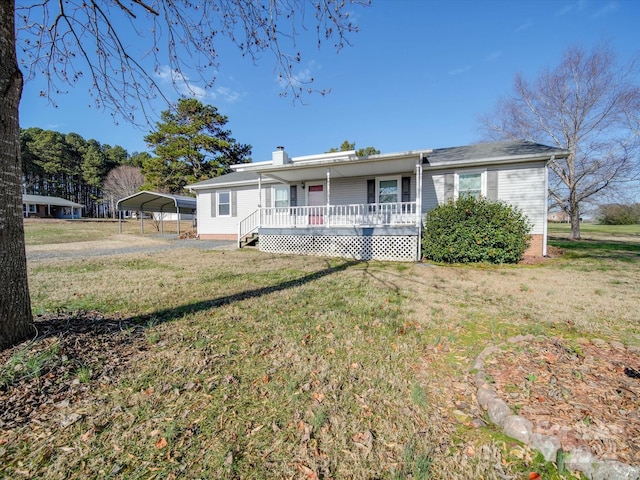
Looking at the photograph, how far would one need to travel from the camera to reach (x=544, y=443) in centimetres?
186

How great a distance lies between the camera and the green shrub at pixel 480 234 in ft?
30.0

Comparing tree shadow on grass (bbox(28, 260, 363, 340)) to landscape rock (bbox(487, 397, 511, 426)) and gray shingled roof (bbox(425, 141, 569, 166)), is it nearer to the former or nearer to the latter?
landscape rock (bbox(487, 397, 511, 426))

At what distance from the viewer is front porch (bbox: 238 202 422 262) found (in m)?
10.4

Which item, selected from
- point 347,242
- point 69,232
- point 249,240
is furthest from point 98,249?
point 69,232

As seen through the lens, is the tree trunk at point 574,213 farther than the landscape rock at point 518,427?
Yes

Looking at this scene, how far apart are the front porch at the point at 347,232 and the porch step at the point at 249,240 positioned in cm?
22

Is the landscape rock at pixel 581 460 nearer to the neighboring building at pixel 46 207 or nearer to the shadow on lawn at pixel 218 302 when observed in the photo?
the shadow on lawn at pixel 218 302

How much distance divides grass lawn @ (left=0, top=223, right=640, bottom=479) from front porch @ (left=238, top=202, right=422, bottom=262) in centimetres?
453

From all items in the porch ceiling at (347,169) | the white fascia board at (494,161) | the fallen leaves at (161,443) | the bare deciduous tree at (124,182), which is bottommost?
the fallen leaves at (161,443)

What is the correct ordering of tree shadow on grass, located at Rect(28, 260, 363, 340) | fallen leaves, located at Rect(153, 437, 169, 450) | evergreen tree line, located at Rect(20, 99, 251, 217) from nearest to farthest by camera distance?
fallen leaves, located at Rect(153, 437, 169, 450), tree shadow on grass, located at Rect(28, 260, 363, 340), evergreen tree line, located at Rect(20, 99, 251, 217)

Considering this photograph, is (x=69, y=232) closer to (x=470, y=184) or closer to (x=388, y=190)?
(x=388, y=190)

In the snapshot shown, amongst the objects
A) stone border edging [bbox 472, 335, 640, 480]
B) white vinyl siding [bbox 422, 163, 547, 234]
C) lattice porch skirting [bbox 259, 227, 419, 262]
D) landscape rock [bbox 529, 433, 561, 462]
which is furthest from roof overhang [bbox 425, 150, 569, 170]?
landscape rock [bbox 529, 433, 561, 462]

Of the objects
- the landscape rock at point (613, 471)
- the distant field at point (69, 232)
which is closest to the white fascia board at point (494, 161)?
the landscape rock at point (613, 471)

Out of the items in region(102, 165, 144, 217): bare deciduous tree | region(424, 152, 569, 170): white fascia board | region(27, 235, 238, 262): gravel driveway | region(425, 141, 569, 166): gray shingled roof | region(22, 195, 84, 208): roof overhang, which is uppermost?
region(102, 165, 144, 217): bare deciduous tree
